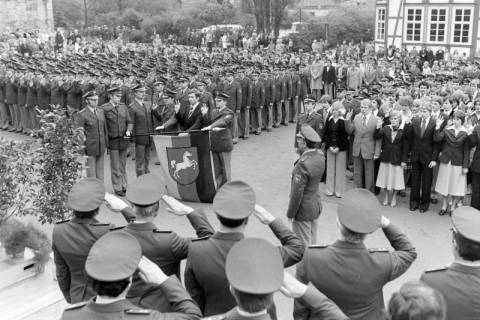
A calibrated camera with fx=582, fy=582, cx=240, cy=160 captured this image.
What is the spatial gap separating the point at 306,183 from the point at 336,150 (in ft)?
11.5

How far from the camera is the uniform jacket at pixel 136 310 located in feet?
10.0

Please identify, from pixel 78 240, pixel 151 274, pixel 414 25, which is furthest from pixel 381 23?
pixel 151 274

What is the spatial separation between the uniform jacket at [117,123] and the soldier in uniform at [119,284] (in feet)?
23.2

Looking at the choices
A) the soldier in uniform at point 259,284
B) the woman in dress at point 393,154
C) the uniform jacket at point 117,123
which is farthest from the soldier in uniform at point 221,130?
the soldier in uniform at point 259,284

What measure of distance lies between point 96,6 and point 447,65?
1735 inches

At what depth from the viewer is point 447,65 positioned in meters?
22.2

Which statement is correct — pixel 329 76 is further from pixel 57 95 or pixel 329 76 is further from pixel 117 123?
pixel 117 123

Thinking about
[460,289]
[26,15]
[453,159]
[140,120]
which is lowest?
[453,159]

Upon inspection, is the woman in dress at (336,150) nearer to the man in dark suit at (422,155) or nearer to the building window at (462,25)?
the man in dark suit at (422,155)

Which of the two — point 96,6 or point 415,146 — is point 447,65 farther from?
point 96,6

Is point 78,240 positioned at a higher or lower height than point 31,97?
lower

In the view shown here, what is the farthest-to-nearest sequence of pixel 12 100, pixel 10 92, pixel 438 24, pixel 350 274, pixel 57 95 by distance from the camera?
1. pixel 438 24
2. pixel 12 100
3. pixel 10 92
4. pixel 57 95
5. pixel 350 274

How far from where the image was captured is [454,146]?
29.8ft

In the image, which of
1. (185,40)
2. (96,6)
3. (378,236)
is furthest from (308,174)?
(96,6)
